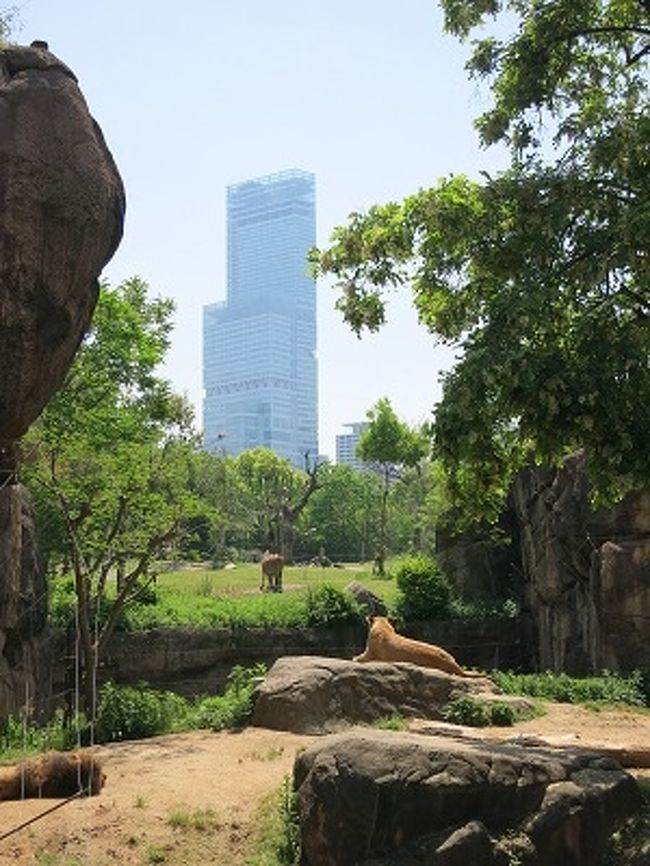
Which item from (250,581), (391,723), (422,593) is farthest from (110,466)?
(250,581)

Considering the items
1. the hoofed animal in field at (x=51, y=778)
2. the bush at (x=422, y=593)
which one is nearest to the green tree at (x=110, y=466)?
the hoofed animal in field at (x=51, y=778)

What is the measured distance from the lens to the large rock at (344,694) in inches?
574

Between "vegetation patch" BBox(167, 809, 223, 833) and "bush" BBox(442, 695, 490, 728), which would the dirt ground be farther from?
"bush" BBox(442, 695, 490, 728)

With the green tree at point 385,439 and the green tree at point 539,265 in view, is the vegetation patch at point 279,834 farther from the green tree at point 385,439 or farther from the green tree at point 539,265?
the green tree at point 385,439

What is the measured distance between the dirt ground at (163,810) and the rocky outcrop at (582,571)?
29.7 feet

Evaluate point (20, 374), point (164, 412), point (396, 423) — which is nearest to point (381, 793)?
point (20, 374)

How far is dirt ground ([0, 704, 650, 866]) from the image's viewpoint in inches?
391

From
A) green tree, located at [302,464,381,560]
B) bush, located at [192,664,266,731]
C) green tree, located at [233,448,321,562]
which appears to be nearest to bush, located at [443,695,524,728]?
bush, located at [192,664,266,731]

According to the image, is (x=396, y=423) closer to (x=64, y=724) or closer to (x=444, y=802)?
(x=64, y=724)

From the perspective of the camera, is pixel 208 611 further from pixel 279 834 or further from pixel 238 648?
pixel 279 834

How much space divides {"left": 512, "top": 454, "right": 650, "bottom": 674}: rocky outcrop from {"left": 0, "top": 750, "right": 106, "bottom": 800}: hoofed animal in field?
13.4 metres

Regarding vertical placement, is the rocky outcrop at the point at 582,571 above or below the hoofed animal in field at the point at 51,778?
above

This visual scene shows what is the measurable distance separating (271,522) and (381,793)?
49156 mm

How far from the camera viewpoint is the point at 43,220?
9117 mm
